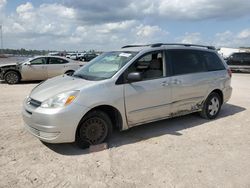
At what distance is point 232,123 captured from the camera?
612cm

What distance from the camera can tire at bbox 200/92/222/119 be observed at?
20.6 feet

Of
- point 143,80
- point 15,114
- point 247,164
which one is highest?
point 143,80

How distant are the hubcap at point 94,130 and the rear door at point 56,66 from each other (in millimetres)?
9780

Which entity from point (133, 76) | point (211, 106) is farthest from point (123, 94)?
point (211, 106)

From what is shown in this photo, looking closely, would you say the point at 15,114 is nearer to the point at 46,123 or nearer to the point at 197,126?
the point at 46,123

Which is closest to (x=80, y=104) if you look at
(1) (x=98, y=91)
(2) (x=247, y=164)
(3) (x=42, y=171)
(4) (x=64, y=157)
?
(1) (x=98, y=91)

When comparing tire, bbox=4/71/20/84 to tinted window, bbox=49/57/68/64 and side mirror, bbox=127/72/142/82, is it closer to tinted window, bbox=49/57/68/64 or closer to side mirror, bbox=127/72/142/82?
tinted window, bbox=49/57/68/64

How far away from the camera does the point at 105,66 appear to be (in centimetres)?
516

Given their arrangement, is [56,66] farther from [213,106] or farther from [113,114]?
[113,114]

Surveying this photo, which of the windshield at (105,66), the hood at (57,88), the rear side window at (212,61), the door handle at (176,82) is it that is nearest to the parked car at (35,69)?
the windshield at (105,66)

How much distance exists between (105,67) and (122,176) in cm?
229

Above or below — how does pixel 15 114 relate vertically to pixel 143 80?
below

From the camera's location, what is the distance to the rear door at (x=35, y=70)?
13.1 meters

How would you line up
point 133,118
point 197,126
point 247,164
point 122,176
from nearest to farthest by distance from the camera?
point 122,176, point 247,164, point 133,118, point 197,126
